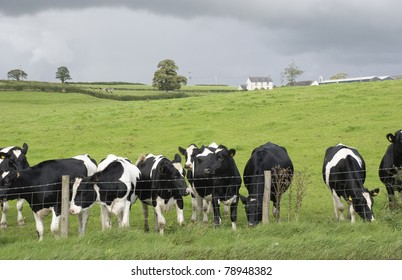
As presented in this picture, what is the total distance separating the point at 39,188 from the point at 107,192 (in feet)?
5.17

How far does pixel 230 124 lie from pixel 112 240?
22.0 m

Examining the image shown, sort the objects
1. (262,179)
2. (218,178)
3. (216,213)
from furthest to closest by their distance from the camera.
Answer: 1. (262,179)
2. (218,178)
3. (216,213)

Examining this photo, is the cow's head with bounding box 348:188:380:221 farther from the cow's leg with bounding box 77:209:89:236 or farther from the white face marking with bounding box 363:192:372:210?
the cow's leg with bounding box 77:209:89:236

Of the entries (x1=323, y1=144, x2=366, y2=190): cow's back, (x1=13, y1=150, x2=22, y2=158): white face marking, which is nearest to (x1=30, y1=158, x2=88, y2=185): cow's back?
(x1=13, y1=150, x2=22, y2=158): white face marking

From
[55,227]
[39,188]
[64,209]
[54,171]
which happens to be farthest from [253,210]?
[39,188]

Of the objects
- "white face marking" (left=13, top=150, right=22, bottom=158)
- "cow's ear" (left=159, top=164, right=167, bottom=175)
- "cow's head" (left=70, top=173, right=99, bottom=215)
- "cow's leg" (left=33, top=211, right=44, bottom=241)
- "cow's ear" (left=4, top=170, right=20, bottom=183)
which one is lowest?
"cow's leg" (left=33, top=211, right=44, bottom=241)

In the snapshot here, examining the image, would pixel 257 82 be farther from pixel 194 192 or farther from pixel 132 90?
pixel 194 192

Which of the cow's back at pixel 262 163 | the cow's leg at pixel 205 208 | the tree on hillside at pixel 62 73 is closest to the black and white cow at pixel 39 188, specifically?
the cow's leg at pixel 205 208

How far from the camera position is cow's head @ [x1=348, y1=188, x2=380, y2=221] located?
11508 millimetres

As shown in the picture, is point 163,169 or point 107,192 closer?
point 107,192

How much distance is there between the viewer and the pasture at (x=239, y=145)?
28.1ft

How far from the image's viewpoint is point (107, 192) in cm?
1120

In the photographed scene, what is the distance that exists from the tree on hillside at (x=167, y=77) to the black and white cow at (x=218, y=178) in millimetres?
76373

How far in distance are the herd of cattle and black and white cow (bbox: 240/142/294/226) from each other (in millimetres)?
23
